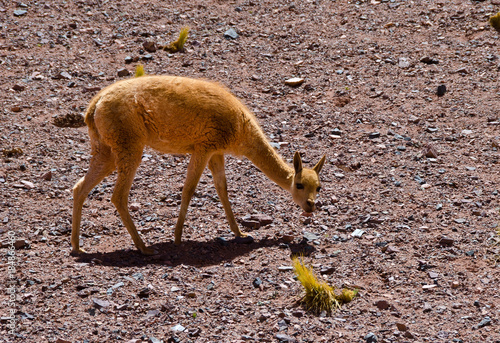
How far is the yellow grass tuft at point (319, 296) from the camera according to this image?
7262 millimetres

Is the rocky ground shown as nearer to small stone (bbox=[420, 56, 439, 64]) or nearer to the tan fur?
small stone (bbox=[420, 56, 439, 64])

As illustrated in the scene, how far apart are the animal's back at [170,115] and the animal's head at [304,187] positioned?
99 centimetres

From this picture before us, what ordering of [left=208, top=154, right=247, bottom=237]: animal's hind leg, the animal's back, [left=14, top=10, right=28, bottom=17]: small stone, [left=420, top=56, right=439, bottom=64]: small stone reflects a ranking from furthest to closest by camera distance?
[left=14, top=10, right=28, bottom=17]: small stone → [left=420, top=56, right=439, bottom=64]: small stone → [left=208, top=154, right=247, bottom=237]: animal's hind leg → the animal's back

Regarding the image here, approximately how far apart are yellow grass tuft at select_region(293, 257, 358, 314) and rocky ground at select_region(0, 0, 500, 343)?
12 centimetres

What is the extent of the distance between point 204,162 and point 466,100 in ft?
21.2

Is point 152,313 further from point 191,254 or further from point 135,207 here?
point 135,207

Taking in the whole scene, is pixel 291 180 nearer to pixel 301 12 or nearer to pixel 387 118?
pixel 387 118

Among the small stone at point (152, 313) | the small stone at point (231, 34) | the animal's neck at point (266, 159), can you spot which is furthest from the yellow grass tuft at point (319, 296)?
the small stone at point (231, 34)

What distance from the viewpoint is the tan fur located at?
854cm

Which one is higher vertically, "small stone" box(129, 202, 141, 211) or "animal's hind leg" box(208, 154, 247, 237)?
"animal's hind leg" box(208, 154, 247, 237)

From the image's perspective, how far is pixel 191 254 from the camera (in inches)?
349

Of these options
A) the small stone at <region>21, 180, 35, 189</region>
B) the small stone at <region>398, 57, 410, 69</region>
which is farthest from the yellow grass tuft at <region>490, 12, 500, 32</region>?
the small stone at <region>21, 180, 35, 189</region>

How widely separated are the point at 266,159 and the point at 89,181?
267 centimetres

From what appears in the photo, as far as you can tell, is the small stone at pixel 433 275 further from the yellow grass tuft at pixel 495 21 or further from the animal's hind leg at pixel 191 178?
the yellow grass tuft at pixel 495 21
